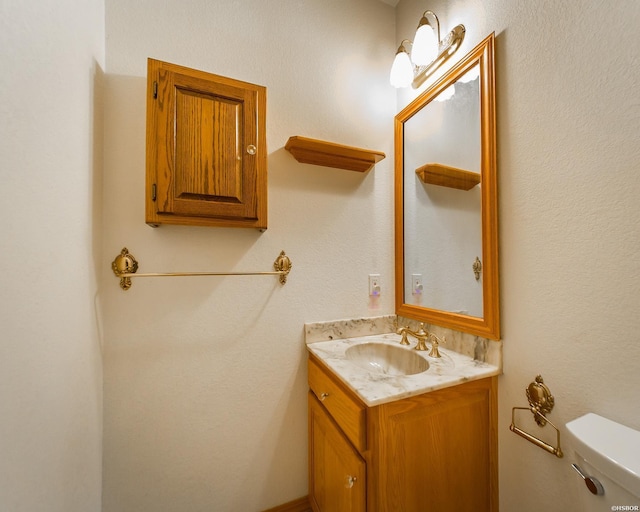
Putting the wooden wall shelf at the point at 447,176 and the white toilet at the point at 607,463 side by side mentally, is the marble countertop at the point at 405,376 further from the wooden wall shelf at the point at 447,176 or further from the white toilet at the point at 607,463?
the wooden wall shelf at the point at 447,176

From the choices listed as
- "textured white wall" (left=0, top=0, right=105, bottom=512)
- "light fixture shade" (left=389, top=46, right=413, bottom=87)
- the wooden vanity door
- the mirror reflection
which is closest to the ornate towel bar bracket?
the mirror reflection

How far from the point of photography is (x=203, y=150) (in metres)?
0.90

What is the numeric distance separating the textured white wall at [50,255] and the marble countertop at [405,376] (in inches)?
30.0

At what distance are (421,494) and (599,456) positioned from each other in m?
0.50

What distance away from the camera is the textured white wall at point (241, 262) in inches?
37.2

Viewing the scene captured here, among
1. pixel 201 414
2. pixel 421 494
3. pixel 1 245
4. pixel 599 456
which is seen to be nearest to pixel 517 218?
pixel 599 456

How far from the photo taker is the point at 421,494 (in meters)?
0.78

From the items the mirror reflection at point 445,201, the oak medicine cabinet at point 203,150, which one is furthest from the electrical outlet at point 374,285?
the oak medicine cabinet at point 203,150

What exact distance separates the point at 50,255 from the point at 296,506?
4.66 ft

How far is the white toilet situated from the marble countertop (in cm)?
27

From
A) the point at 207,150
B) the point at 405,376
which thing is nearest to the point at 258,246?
the point at 207,150

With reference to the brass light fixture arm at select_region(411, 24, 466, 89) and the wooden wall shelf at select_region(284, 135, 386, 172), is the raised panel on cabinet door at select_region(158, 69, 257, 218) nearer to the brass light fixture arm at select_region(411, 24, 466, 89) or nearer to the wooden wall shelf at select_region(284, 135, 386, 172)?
the wooden wall shelf at select_region(284, 135, 386, 172)

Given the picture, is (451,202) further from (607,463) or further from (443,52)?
(607,463)

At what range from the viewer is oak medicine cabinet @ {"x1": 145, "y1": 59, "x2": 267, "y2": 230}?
854 millimetres
